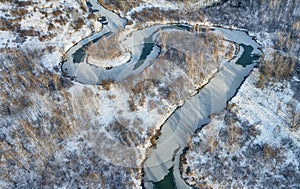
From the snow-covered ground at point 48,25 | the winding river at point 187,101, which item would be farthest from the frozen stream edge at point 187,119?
the snow-covered ground at point 48,25

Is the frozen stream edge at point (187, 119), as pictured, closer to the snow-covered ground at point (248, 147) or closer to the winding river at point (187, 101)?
the winding river at point (187, 101)

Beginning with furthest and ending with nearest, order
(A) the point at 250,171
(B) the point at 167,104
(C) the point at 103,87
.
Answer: (C) the point at 103,87 → (B) the point at 167,104 → (A) the point at 250,171

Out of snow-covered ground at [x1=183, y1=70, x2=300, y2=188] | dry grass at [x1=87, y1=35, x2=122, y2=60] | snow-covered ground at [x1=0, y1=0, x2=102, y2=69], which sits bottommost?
snow-covered ground at [x1=183, y1=70, x2=300, y2=188]

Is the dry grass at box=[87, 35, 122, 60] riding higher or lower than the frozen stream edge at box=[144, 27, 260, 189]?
higher

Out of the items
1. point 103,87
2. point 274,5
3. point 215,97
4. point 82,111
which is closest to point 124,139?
point 82,111

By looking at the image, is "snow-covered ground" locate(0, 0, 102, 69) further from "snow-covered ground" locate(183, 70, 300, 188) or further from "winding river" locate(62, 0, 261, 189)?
"snow-covered ground" locate(183, 70, 300, 188)

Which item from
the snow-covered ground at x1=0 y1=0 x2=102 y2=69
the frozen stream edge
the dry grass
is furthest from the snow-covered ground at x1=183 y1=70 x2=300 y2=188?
the snow-covered ground at x1=0 y1=0 x2=102 y2=69

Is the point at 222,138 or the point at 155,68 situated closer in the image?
the point at 222,138

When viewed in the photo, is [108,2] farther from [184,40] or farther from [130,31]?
[184,40]
